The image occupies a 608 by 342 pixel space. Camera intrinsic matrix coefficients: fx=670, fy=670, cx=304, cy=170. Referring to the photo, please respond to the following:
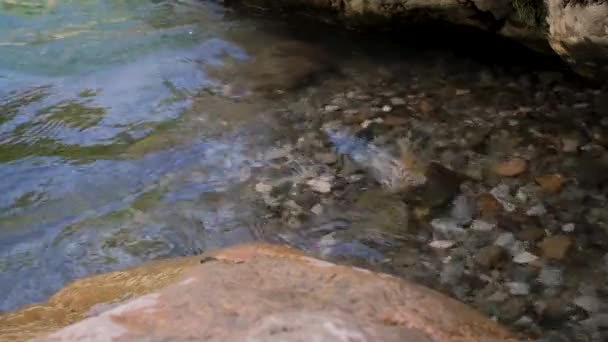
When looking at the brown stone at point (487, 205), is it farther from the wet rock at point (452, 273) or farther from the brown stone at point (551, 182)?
the wet rock at point (452, 273)

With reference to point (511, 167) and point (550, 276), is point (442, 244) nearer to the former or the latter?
point (550, 276)

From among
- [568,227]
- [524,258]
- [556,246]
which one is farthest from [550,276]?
[568,227]

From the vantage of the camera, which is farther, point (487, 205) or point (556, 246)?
point (487, 205)

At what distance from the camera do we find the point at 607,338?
124 inches

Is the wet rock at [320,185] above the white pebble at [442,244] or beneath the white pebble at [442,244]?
beneath

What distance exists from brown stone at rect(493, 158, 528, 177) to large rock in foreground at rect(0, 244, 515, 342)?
5.31 feet

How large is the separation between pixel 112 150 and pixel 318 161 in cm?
163

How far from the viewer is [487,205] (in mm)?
4242

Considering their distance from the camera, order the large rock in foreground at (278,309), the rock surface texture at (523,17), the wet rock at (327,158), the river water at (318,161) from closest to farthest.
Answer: the large rock in foreground at (278,309) → the river water at (318,161) → the rock surface texture at (523,17) → the wet rock at (327,158)

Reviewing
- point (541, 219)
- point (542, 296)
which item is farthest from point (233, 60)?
point (542, 296)

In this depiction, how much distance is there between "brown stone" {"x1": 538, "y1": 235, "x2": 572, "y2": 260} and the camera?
148 inches

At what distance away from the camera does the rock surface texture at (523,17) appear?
4.53 metres

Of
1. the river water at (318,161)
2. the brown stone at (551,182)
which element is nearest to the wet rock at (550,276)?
the river water at (318,161)

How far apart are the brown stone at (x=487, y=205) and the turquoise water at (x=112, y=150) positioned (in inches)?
58.2
